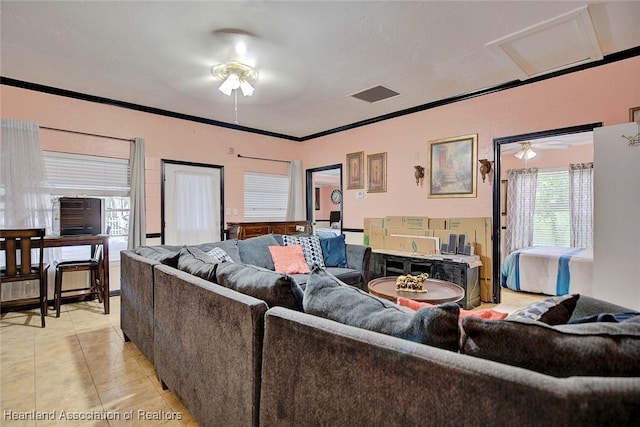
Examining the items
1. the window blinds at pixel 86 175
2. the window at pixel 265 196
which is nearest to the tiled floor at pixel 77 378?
the window blinds at pixel 86 175

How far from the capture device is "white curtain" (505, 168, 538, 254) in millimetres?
6055

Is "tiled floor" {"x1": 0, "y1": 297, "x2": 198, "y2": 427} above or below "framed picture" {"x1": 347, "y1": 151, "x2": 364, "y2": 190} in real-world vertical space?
below

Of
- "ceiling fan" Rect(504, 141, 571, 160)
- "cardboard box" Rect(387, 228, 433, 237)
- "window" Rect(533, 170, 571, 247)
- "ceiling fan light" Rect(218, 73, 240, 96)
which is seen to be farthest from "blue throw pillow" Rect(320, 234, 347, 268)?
"window" Rect(533, 170, 571, 247)

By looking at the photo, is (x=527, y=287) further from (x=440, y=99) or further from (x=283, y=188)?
(x=283, y=188)

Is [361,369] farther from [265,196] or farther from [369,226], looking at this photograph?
[265,196]

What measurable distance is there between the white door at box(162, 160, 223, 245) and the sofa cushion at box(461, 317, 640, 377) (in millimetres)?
4812

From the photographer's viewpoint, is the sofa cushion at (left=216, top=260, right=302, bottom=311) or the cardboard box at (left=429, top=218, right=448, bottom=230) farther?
the cardboard box at (left=429, top=218, right=448, bottom=230)

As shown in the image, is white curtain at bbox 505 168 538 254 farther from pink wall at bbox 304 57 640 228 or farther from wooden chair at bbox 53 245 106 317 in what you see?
wooden chair at bbox 53 245 106 317

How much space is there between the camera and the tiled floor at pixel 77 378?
1833mm

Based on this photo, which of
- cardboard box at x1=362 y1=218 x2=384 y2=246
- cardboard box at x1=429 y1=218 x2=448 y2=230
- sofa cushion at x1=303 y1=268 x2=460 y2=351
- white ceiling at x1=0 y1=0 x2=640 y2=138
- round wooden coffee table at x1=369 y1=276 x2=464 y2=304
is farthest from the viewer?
cardboard box at x1=362 y1=218 x2=384 y2=246

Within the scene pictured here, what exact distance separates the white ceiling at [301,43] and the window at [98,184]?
87 cm

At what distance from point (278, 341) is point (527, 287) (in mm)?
4680

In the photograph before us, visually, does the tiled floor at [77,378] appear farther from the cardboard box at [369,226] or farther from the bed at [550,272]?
the bed at [550,272]

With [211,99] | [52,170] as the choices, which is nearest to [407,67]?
[211,99]
